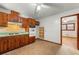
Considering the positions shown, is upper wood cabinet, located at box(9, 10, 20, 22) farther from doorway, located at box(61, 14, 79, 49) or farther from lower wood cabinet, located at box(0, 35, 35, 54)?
doorway, located at box(61, 14, 79, 49)

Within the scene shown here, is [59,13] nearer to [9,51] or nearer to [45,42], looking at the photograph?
[45,42]

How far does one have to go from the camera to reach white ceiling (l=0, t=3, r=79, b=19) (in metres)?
2.14

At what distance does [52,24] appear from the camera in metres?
2.45

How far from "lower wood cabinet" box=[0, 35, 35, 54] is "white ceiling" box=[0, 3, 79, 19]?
0.53 m

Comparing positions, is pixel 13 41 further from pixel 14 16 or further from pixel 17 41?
pixel 14 16

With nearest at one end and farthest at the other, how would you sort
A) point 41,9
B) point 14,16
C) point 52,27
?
point 14,16 < point 41,9 < point 52,27

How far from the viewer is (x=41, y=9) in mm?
2264

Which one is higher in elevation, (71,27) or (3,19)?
(3,19)

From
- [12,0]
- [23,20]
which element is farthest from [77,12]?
[12,0]

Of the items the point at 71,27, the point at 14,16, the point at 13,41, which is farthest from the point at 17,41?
the point at 71,27

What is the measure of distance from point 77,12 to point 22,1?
120 cm

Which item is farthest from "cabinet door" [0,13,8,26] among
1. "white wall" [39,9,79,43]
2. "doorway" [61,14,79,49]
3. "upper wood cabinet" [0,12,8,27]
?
"doorway" [61,14,79,49]

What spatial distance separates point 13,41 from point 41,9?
0.97m
